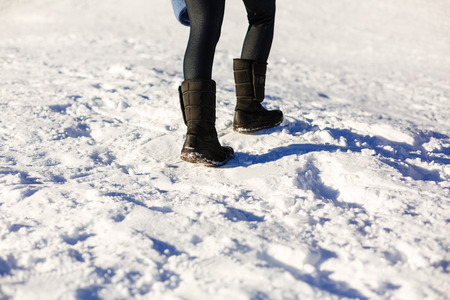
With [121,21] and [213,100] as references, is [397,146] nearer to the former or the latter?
[213,100]

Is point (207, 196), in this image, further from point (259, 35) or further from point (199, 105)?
point (259, 35)

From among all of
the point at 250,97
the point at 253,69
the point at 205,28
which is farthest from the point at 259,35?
the point at 205,28

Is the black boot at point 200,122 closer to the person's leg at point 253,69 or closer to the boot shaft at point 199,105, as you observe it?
the boot shaft at point 199,105

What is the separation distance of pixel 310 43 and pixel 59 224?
626 cm

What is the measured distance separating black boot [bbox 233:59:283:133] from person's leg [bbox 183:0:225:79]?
1.11ft

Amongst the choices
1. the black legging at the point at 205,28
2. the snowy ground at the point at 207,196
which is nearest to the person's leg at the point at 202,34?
the black legging at the point at 205,28

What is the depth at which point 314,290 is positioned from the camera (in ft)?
3.89

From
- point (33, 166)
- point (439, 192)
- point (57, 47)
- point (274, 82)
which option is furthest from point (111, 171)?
point (57, 47)

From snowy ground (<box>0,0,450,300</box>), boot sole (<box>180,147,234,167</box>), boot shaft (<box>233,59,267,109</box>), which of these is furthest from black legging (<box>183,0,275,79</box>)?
snowy ground (<box>0,0,450,300</box>)

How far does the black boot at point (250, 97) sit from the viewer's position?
2.18 m

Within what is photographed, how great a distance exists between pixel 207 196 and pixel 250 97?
74 cm

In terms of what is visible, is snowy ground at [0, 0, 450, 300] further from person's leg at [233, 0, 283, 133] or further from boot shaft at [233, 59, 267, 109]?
boot shaft at [233, 59, 267, 109]

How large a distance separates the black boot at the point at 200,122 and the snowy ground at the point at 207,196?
9 cm

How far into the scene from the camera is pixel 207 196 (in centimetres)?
171
